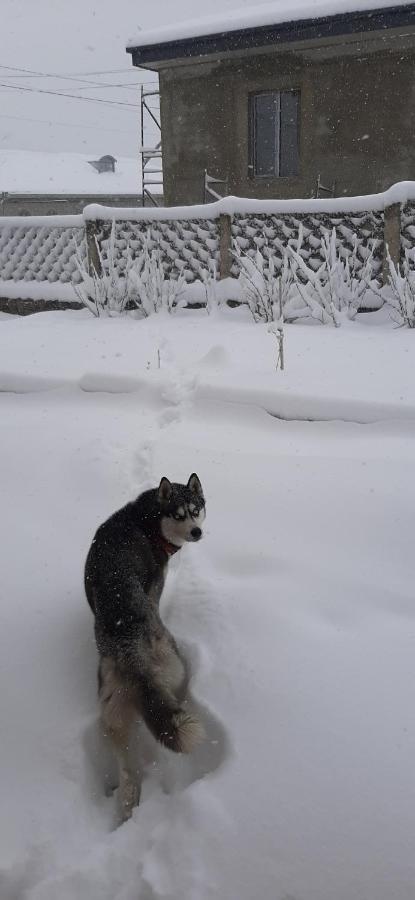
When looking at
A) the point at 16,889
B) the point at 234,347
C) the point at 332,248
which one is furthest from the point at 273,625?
the point at 332,248

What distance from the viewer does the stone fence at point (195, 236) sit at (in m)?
7.92

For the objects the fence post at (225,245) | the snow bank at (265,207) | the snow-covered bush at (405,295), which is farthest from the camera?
the fence post at (225,245)

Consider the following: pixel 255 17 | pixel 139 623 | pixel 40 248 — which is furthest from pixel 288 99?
pixel 139 623

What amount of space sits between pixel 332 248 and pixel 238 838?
6.59 m

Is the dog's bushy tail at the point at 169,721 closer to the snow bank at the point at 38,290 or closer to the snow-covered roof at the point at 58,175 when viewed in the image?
the snow bank at the point at 38,290

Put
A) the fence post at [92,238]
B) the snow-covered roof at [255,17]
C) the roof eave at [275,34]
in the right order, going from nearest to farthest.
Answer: the fence post at [92,238] → the roof eave at [275,34] → the snow-covered roof at [255,17]

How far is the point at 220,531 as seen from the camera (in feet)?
10.2

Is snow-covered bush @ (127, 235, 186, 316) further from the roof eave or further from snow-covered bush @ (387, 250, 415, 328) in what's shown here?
the roof eave

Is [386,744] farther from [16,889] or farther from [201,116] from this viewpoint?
[201,116]

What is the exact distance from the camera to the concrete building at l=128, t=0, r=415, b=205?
38.0 feet

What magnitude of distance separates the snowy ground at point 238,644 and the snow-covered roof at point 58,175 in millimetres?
34566

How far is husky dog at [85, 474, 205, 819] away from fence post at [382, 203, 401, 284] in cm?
602

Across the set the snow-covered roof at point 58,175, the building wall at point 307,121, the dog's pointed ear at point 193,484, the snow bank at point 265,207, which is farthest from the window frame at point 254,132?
the snow-covered roof at point 58,175

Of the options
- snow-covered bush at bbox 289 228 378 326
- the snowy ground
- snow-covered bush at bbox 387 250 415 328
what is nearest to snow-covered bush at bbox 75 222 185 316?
snow-covered bush at bbox 289 228 378 326
